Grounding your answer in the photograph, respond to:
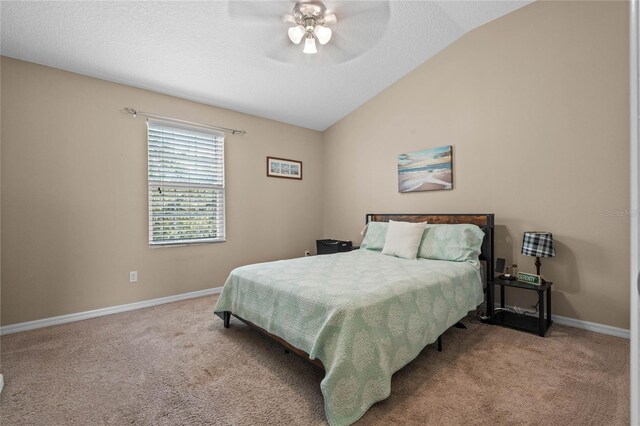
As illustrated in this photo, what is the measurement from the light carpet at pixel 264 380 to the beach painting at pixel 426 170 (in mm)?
1719

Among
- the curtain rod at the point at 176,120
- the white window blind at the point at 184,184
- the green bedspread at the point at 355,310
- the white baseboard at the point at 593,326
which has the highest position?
the curtain rod at the point at 176,120

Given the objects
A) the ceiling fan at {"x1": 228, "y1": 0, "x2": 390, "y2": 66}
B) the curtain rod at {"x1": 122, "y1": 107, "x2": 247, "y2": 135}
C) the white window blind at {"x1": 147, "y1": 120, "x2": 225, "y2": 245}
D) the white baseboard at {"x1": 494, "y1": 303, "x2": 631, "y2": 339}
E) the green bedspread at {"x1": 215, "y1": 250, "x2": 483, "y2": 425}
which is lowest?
the white baseboard at {"x1": 494, "y1": 303, "x2": 631, "y2": 339}

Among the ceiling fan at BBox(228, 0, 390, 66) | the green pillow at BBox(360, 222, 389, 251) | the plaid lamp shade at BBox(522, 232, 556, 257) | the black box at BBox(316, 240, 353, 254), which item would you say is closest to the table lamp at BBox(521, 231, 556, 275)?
the plaid lamp shade at BBox(522, 232, 556, 257)

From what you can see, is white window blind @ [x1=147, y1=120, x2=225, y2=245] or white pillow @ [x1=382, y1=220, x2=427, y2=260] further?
white window blind @ [x1=147, y1=120, x2=225, y2=245]

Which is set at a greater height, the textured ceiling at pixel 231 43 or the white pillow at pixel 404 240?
the textured ceiling at pixel 231 43

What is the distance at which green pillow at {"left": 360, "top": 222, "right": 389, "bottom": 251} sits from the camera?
12.1ft

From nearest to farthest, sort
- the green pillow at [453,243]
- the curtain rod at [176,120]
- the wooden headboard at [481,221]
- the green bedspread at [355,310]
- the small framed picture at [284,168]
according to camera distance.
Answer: the green bedspread at [355,310]
the green pillow at [453,243]
the wooden headboard at [481,221]
the curtain rod at [176,120]
the small framed picture at [284,168]

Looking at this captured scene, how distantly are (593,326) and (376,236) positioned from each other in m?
2.16

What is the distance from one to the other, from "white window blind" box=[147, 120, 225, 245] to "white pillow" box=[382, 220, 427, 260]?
7.17ft

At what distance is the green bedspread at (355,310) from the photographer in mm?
1650

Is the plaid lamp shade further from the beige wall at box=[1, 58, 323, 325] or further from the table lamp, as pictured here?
the beige wall at box=[1, 58, 323, 325]

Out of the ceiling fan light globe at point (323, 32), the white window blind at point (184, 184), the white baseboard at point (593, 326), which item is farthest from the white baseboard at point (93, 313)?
the white baseboard at point (593, 326)

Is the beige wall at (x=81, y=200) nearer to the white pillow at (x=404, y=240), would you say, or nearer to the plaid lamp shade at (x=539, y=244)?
the white pillow at (x=404, y=240)

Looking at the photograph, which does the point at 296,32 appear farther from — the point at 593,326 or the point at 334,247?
the point at 593,326
